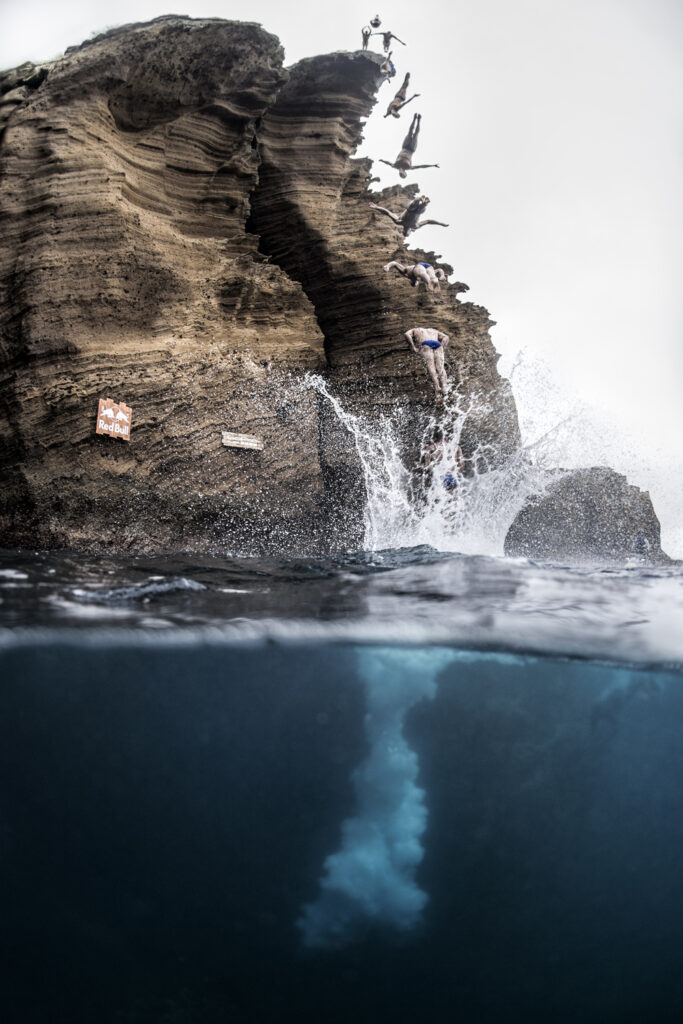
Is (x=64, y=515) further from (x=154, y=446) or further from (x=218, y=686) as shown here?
(x=218, y=686)

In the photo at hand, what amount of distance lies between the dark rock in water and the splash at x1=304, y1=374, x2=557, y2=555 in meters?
1.16

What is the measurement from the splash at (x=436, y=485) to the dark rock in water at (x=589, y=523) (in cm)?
116

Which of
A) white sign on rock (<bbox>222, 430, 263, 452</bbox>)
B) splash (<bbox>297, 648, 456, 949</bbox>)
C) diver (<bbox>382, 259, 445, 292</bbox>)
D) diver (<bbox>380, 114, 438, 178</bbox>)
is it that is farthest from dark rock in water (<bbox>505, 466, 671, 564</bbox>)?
splash (<bbox>297, 648, 456, 949</bbox>)

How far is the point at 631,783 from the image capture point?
14.1 ft

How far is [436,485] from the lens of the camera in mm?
11211

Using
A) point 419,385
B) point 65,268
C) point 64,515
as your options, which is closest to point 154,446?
point 64,515

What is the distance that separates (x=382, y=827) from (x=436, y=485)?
761 centimetres

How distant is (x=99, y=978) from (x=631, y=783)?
9.65 feet

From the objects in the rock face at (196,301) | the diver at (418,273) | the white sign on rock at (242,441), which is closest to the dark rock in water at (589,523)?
the rock face at (196,301)

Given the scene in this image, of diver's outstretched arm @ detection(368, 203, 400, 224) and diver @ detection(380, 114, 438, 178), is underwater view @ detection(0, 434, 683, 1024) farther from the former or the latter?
diver @ detection(380, 114, 438, 178)

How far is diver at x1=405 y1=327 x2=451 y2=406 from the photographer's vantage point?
11297 millimetres

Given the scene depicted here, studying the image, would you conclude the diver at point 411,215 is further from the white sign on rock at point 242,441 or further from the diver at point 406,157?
the white sign on rock at point 242,441

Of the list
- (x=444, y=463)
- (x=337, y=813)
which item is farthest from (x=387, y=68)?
(x=337, y=813)

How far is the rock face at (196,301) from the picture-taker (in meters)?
8.77
